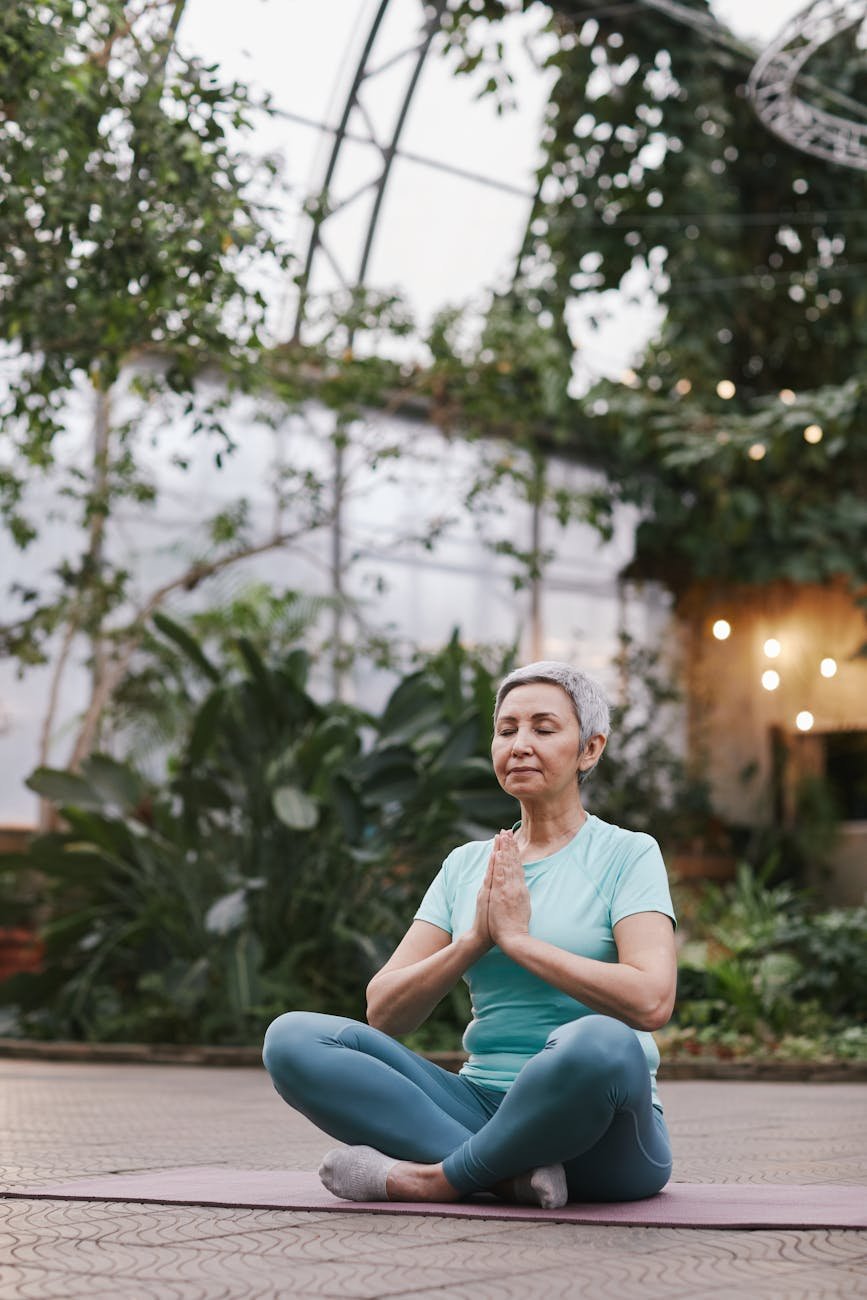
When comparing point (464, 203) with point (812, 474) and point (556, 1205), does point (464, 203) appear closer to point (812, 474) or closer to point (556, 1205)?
point (812, 474)

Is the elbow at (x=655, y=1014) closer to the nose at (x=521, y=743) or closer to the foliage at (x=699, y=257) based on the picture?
the nose at (x=521, y=743)

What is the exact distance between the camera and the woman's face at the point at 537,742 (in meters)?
2.79

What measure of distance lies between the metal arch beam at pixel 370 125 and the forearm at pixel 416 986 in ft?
35.4

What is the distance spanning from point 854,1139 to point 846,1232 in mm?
2021

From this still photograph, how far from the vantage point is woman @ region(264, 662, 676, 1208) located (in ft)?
8.41

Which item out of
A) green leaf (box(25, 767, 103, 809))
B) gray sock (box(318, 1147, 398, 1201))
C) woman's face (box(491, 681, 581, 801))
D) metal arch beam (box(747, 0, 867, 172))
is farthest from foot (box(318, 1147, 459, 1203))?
metal arch beam (box(747, 0, 867, 172))

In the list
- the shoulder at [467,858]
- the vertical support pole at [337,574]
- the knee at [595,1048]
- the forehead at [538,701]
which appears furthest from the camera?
the vertical support pole at [337,574]

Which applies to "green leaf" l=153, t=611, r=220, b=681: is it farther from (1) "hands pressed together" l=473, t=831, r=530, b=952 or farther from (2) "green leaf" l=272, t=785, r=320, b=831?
(1) "hands pressed together" l=473, t=831, r=530, b=952

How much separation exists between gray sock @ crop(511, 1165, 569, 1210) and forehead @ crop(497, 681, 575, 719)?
2.38 feet

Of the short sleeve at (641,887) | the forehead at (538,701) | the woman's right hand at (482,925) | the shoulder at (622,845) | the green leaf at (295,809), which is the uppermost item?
the forehead at (538,701)

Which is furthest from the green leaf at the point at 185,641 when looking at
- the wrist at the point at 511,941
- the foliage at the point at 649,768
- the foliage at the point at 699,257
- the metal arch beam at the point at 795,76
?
the wrist at the point at 511,941

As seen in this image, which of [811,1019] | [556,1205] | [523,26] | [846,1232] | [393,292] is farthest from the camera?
[523,26]

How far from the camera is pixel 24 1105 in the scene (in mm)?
5492

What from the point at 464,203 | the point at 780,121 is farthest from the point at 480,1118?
the point at 464,203
